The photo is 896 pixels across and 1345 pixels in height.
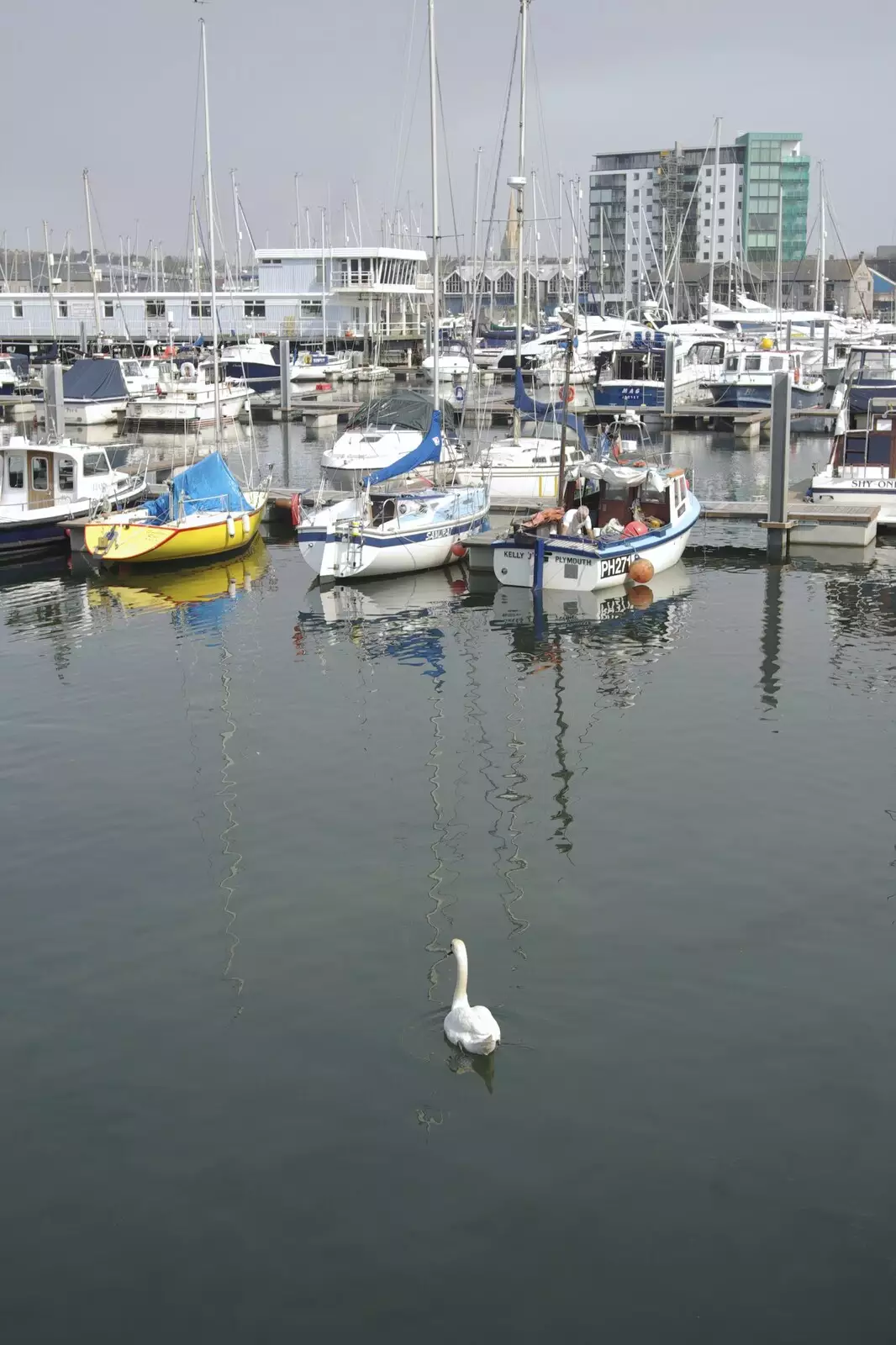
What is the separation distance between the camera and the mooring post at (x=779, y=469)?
32.9m

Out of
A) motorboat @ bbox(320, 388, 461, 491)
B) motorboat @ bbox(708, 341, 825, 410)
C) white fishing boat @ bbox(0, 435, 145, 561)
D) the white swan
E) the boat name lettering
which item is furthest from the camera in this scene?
motorboat @ bbox(708, 341, 825, 410)

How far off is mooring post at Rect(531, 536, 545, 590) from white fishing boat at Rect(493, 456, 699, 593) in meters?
0.02

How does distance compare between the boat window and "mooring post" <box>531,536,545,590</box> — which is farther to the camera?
the boat window

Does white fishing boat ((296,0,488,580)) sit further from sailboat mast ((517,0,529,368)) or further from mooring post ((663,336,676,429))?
mooring post ((663,336,676,429))

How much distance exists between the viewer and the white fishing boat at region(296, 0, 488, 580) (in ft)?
96.9

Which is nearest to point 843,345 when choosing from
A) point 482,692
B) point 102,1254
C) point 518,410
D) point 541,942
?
point 518,410

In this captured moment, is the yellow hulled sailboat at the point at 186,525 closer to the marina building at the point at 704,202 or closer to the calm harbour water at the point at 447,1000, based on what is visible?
the calm harbour water at the point at 447,1000

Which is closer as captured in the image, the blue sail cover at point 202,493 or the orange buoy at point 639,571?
the orange buoy at point 639,571

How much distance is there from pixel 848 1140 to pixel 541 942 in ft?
13.1

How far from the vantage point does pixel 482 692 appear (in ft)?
73.7

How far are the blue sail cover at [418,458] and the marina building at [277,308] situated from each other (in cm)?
6077

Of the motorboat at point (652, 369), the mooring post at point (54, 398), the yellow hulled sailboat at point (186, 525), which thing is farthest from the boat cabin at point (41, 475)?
the motorboat at point (652, 369)

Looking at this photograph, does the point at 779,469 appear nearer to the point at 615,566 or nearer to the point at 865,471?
the point at 865,471

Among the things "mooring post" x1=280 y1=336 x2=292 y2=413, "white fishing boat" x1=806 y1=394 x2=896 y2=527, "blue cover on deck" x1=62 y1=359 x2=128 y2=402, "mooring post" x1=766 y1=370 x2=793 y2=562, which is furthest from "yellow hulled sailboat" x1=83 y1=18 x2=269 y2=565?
"mooring post" x1=280 y1=336 x2=292 y2=413
